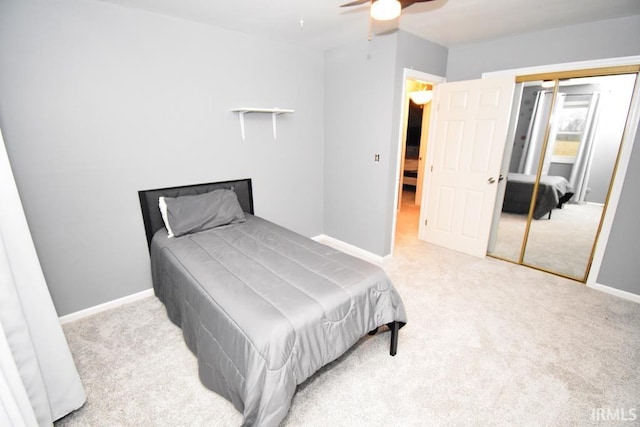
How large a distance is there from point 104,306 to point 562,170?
15.2 ft

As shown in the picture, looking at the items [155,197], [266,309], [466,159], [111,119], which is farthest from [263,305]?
[466,159]

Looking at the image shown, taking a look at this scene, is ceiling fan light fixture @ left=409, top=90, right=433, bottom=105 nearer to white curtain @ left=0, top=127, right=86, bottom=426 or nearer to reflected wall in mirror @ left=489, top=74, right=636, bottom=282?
reflected wall in mirror @ left=489, top=74, right=636, bottom=282

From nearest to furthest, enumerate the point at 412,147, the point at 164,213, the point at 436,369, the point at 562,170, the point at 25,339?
the point at 25,339
the point at 436,369
the point at 164,213
the point at 562,170
the point at 412,147

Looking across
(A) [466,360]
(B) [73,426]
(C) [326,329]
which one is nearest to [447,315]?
(A) [466,360]

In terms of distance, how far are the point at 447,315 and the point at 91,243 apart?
303cm

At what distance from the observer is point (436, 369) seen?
6.00 feet

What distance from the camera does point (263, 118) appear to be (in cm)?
315

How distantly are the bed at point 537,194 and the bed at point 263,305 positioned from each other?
233 cm

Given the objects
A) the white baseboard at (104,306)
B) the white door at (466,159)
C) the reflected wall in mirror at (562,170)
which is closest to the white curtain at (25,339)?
the white baseboard at (104,306)

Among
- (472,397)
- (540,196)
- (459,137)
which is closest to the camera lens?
(472,397)

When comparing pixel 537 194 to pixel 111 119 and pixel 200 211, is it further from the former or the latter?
pixel 111 119

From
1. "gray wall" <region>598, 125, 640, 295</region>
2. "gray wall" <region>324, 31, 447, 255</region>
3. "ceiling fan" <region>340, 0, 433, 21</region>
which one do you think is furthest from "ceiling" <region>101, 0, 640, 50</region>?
"gray wall" <region>598, 125, 640, 295</region>

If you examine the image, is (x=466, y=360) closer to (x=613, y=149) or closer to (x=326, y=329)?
(x=326, y=329)
